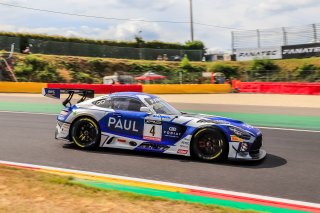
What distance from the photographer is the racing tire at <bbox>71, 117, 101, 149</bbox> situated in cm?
870

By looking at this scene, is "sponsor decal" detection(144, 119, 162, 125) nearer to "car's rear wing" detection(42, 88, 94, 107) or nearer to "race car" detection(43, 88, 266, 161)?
"race car" detection(43, 88, 266, 161)

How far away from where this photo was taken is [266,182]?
6625 mm

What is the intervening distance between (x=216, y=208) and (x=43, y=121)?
9.76m

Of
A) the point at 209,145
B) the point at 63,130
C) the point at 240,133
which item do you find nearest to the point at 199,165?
the point at 209,145

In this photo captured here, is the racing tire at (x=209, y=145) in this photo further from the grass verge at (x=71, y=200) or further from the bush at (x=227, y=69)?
the bush at (x=227, y=69)

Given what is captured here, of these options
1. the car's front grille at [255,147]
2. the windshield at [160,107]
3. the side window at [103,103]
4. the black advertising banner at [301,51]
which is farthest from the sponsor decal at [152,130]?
the black advertising banner at [301,51]

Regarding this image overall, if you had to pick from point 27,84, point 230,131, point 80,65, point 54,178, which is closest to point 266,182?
point 230,131

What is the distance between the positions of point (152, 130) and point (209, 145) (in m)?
1.15

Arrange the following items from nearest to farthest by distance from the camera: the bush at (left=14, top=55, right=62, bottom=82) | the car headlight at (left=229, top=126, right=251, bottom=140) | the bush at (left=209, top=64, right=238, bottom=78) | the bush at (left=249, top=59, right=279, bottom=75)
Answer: the car headlight at (left=229, top=126, right=251, bottom=140) → the bush at (left=14, top=55, right=62, bottom=82) → the bush at (left=249, top=59, right=279, bottom=75) → the bush at (left=209, top=64, right=238, bottom=78)

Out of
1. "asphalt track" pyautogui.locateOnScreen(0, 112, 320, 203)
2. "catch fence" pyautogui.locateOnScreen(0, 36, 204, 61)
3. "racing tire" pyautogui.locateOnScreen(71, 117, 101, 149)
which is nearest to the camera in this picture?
"asphalt track" pyautogui.locateOnScreen(0, 112, 320, 203)

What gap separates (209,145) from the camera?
25.8 ft

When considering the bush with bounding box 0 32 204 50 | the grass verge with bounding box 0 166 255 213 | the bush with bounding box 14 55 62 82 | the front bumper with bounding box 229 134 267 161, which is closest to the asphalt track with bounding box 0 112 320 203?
the front bumper with bounding box 229 134 267 161

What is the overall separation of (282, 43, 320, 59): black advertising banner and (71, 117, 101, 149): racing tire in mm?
36684

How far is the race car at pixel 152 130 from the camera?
7734mm
